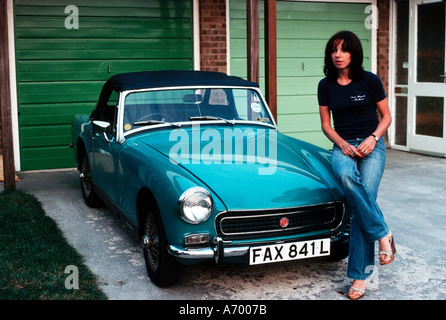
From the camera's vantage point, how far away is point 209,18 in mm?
9531

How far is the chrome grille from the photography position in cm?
399

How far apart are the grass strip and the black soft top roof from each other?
152cm

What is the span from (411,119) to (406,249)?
18.5ft

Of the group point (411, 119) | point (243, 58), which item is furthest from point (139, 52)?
point (411, 119)

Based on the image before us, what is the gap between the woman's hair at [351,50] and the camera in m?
4.18

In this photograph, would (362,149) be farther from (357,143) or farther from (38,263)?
(38,263)

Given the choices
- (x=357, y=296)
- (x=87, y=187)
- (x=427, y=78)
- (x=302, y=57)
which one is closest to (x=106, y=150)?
(x=87, y=187)

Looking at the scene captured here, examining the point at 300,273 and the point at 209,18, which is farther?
the point at 209,18

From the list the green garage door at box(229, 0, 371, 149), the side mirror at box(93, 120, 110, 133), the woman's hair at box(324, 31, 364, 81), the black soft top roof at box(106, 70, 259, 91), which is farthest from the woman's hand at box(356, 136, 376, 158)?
the green garage door at box(229, 0, 371, 149)

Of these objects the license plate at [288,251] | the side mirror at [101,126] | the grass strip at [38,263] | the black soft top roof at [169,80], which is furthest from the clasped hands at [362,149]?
the side mirror at [101,126]

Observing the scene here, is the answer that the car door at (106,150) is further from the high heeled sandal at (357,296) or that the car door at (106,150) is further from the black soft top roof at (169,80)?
the high heeled sandal at (357,296)

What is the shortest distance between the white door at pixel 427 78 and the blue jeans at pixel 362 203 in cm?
→ 602
